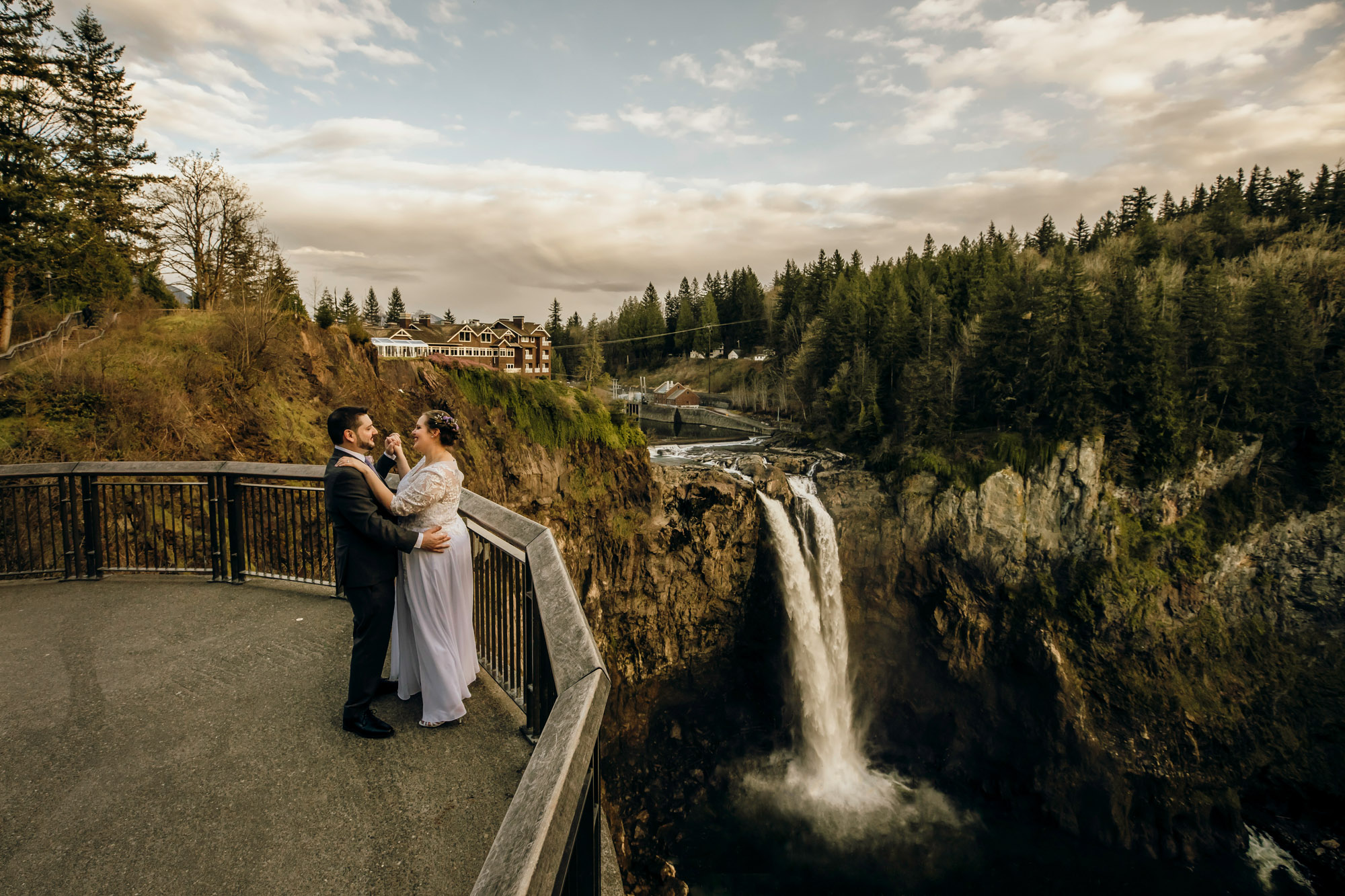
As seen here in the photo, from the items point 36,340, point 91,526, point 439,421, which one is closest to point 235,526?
point 91,526

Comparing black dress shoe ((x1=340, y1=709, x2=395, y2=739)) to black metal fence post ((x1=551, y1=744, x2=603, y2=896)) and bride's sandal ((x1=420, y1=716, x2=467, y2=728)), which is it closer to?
bride's sandal ((x1=420, y1=716, x2=467, y2=728))

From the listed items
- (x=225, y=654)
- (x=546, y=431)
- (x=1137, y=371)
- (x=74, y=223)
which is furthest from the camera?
(x=1137, y=371)

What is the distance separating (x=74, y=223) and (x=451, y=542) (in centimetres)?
2020

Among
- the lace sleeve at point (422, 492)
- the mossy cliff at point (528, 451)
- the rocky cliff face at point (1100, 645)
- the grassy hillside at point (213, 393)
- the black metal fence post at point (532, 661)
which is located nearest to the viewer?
the black metal fence post at point (532, 661)

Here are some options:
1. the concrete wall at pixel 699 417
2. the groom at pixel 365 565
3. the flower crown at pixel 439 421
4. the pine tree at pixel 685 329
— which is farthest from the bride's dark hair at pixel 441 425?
the pine tree at pixel 685 329

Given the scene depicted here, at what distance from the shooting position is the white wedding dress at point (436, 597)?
391 cm

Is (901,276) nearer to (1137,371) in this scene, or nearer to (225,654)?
(1137,371)

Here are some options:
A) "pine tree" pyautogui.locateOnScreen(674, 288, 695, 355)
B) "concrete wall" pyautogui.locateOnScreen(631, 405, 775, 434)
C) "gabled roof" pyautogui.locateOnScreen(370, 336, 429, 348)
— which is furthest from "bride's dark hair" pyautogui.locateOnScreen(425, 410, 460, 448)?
"pine tree" pyautogui.locateOnScreen(674, 288, 695, 355)

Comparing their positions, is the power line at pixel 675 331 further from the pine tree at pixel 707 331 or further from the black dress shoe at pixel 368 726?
the black dress shoe at pixel 368 726

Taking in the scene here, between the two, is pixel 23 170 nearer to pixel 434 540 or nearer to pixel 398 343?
pixel 434 540

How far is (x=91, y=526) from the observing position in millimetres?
6707

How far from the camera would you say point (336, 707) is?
14.0ft

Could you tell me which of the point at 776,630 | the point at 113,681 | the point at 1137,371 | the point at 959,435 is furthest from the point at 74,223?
the point at 1137,371

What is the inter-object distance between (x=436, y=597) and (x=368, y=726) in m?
0.91
